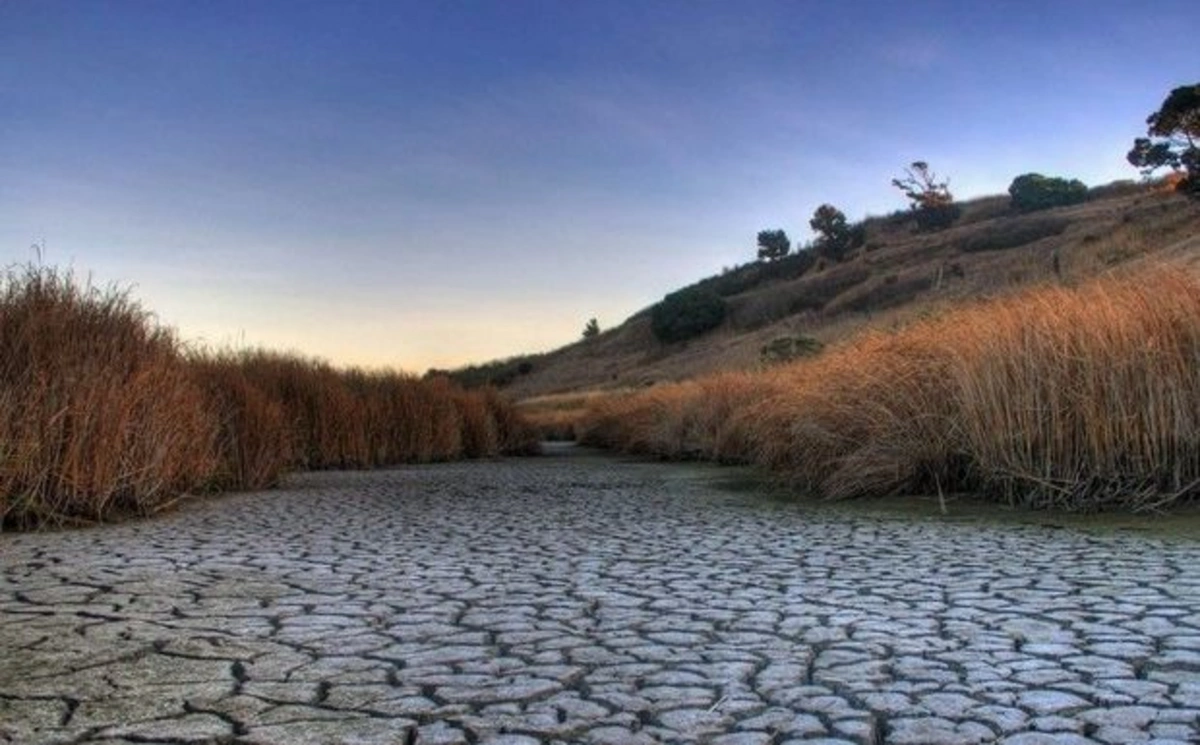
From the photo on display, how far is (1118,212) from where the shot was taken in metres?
49.7

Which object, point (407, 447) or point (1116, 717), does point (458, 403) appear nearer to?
point (407, 447)

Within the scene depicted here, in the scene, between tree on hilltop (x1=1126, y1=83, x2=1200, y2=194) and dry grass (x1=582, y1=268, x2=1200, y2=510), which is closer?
dry grass (x1=582, y1=268, x2=1200, y2=510)

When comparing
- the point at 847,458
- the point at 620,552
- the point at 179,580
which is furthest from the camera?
the point at 847,458

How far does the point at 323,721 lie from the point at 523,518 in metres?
4.84

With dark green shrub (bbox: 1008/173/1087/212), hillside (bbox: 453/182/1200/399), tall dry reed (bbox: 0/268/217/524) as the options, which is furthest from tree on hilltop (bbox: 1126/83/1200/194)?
tall dry reed (bbox: 0/268/217/524)

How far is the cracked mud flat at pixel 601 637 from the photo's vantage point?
96.2 inches

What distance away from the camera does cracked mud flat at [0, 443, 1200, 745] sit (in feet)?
8.02

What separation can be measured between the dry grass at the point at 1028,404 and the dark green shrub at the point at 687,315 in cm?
5057

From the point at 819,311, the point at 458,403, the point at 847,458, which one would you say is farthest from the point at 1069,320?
the point at 819,311

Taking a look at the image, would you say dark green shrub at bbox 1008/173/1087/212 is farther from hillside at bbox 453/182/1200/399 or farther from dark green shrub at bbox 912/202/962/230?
dark green shrub at bbox 912/202/962/230

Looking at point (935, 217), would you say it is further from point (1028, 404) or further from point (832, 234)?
point (1028, 404)

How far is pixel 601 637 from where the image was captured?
3.35m

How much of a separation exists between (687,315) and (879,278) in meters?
12.2

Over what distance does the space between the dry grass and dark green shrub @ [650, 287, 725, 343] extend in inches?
1991
